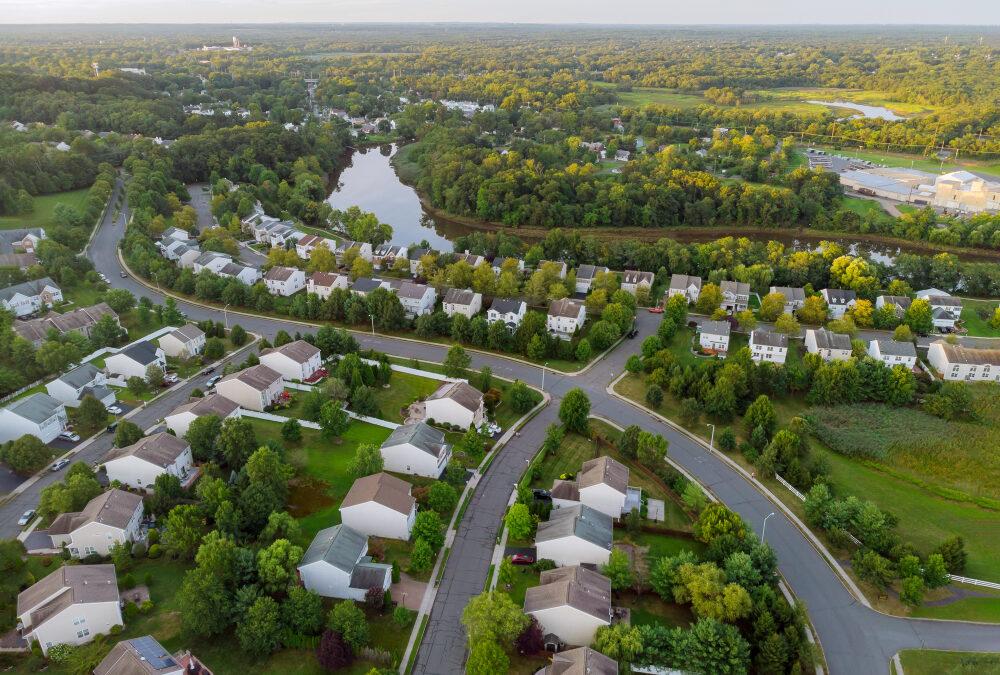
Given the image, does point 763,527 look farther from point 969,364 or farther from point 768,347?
point 969,364

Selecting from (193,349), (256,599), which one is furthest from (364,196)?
(256,599)

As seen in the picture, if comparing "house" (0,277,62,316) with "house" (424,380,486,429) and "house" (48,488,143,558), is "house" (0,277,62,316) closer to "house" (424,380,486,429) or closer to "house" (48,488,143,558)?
"house" (48,488,143,558)

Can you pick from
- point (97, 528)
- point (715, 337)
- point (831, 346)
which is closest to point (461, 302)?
point (715, 337)

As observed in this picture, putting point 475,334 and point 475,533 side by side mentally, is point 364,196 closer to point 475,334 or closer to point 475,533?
point 475,334

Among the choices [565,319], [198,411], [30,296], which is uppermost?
[30,296]

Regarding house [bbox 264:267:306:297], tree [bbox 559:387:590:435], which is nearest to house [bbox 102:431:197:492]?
tree [bbox 559:387:590:435]

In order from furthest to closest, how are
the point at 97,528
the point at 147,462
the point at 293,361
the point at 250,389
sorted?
the point at 293,361, the point at 250,389, the point at 147,462, the point at 97,528
